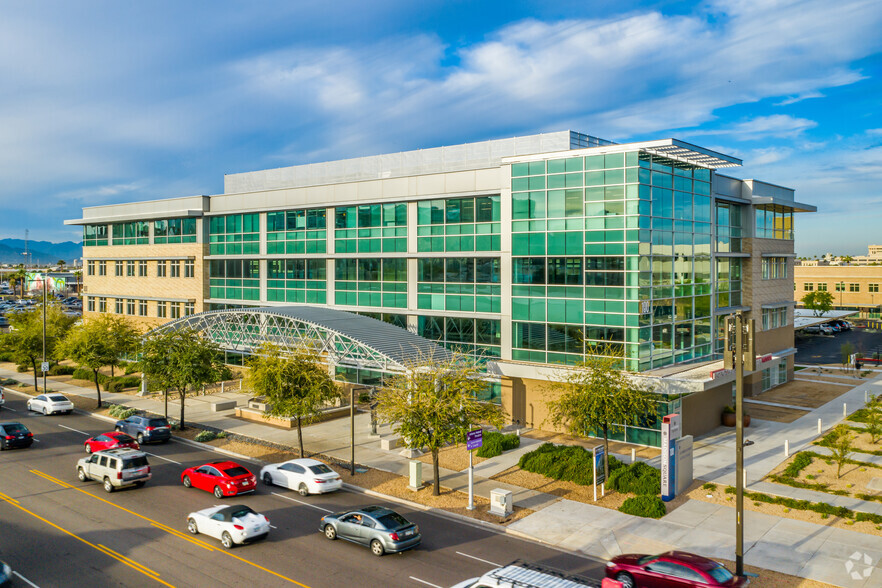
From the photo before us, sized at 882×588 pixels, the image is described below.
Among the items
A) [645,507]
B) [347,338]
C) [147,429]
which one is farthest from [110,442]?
[645,507]

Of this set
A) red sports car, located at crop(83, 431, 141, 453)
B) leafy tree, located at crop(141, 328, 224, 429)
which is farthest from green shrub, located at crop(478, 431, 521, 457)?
red sports car, located at crop(83, 431, 141, 453)

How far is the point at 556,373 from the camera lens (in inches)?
1268

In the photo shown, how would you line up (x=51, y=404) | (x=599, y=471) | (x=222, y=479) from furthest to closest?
(x=51, y=404) < (x=599, y=471) < (x=222, y=479)

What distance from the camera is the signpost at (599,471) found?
24.2 m

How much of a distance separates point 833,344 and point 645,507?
6746cm

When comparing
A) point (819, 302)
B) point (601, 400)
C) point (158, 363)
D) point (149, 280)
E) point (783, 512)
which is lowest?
point (783, 512)

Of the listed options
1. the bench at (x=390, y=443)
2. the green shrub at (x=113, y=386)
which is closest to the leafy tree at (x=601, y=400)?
the bench at (x=390, y=443)

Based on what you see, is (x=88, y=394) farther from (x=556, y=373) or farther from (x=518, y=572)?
(x=518, y=572)

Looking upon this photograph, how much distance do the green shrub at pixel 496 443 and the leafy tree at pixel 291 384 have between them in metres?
8.08

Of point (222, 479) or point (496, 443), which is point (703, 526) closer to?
point (496, 443)

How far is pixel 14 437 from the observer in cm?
3198

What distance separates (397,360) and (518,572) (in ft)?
62.3

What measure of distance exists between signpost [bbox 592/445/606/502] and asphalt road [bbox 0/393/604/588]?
5349mm

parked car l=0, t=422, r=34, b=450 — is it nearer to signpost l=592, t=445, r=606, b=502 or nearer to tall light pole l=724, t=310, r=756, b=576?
signpost l=592, t=445, r=606, b=502
